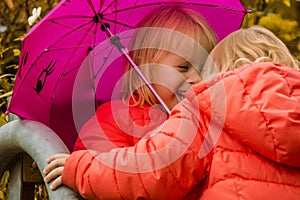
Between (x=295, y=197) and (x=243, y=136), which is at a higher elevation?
(x=243, y=136)

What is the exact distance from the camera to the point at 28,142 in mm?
2572

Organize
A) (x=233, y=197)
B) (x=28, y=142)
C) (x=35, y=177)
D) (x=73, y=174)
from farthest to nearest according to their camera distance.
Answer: (x=35, y=177) < (x=28, y=142) < (x=73, y=174) < (x=233, y=197)

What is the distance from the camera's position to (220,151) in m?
2.24

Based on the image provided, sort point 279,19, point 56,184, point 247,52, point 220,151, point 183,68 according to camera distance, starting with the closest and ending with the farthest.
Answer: point 220,151, point 56,184, point 247,52, point 183,68, point 279,19

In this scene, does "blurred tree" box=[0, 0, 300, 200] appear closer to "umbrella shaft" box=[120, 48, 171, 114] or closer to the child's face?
"umbrella shaft" box=[120, 48, 171, 114]

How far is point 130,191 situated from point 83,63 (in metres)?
1.11

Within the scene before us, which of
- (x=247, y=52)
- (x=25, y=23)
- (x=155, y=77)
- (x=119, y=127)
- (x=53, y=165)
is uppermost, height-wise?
(x=247, y=52)

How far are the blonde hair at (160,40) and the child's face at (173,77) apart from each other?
0.10ft

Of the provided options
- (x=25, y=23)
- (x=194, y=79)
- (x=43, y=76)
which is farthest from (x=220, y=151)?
(x=25, y=23)

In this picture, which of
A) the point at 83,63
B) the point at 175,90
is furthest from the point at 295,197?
the point at 83,63

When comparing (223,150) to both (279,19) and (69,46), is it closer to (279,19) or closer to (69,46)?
(69,46)

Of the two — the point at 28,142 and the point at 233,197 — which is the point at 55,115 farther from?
the point at 233,197

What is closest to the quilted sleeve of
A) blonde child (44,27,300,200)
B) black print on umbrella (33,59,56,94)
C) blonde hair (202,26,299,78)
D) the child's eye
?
blonde child (44,27,300,200)

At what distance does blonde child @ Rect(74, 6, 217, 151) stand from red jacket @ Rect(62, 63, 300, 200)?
23.2 inches
